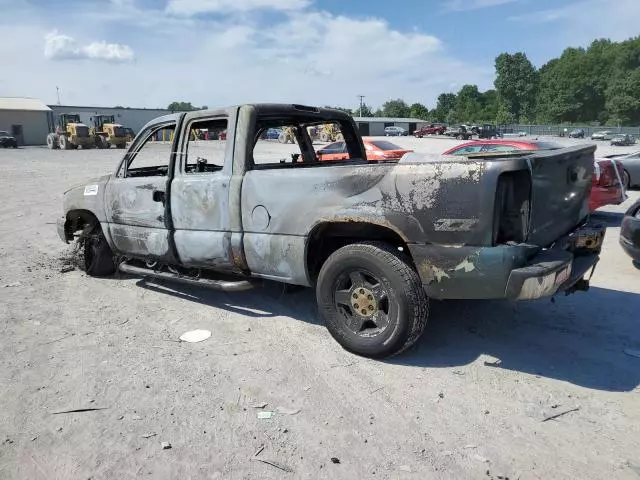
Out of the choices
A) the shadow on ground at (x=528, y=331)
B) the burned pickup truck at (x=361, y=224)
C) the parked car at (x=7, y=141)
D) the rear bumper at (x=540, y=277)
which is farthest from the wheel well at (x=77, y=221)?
the parked car at (x=7, y=141)

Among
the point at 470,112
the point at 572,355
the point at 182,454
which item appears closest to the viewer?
the point at 182,454

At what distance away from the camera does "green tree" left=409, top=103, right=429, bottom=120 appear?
12081 cm

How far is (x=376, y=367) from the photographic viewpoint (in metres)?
3.91

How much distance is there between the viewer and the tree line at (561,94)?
101438 millimetres

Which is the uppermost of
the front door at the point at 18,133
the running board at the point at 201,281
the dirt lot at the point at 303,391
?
the front door at the point at 18,133

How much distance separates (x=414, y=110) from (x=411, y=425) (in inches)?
4928

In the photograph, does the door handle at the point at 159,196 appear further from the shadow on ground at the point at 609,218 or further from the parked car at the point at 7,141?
the parked car at the point at 7,141

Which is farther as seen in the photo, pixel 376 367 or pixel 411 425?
pixel 376 367

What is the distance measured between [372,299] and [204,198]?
6.25 feet

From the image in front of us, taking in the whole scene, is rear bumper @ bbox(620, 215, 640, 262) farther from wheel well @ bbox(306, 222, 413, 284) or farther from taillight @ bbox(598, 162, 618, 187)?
wheel well @ bbox(306, 222, 413, 284)

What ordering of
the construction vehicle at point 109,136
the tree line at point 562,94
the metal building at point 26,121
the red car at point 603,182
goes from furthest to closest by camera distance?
the tree line at point 562,94 → the metal building at point 26,121 → the construction vehicle at point 109,136 → the red car at point 603,182

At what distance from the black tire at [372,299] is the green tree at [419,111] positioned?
122m

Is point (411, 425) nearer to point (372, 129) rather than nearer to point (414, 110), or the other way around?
point (372, 129)

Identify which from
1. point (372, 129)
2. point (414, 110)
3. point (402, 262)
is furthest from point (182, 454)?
point (414, 110)
